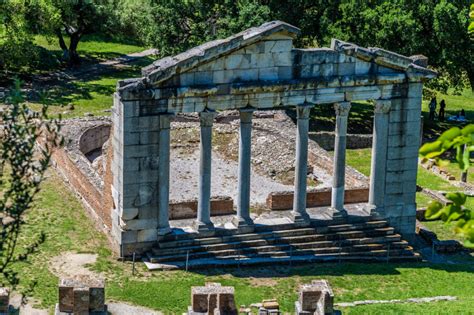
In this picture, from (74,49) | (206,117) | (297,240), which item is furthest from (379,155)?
(74,49)

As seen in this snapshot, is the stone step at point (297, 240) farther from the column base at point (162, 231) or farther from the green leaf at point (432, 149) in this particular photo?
the green leaf at point (432, 149)

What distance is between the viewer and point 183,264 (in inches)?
1315

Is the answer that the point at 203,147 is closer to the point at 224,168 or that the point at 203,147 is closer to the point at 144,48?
the point at 224,168

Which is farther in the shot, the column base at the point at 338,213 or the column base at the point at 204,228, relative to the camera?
the column base at the point at 338,213

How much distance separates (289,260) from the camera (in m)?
34.4

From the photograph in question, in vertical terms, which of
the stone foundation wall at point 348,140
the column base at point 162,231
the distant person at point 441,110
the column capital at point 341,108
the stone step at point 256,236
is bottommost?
the stone step at point 256,236

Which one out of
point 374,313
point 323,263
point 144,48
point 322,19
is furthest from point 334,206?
point 144,48

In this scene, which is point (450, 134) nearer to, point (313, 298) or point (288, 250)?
point (313, 298)

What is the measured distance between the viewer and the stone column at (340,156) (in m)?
35.4

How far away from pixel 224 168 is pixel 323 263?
9.89 meters

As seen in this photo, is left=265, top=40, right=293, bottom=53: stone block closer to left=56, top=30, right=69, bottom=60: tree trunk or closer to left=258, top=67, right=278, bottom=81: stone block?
left=258, top=67, right=278, bottom=81: stone block

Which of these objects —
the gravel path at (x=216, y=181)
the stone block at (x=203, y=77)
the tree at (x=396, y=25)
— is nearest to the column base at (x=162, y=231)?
the stone block at (x=203, y=77)

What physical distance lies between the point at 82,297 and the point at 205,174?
8233 millimetres

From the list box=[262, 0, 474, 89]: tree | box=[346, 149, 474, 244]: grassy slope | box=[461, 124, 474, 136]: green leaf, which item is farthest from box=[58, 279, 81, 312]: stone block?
box=[262, 0, 474, 89]: tree
